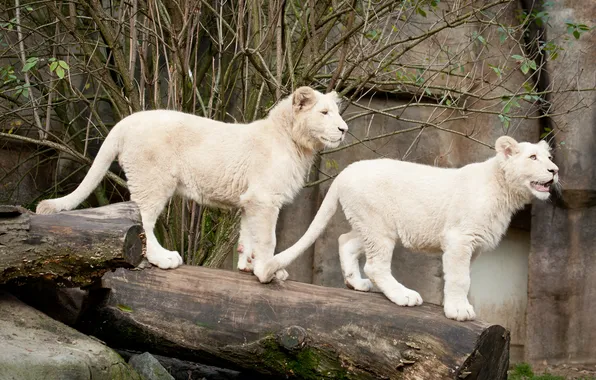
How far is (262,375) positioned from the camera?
20.9ft

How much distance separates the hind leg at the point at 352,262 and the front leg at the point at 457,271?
0.78 meters

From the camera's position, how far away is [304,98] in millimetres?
6473

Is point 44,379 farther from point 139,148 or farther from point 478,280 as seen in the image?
point 478,280

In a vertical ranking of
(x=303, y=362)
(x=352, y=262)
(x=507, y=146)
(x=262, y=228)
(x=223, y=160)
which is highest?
(x=507, y=146)

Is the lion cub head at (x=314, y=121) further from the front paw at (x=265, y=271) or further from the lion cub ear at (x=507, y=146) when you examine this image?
the lion cub ear at (x=507, y=146)

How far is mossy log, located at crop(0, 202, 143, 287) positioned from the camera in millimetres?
4926

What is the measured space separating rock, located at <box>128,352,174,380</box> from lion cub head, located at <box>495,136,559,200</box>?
3085mm

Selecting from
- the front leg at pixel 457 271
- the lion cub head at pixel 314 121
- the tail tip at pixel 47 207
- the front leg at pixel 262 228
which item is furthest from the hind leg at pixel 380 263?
the tail tip at pixel 47 207

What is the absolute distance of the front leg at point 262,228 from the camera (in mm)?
6273

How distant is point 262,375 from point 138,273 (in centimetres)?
132

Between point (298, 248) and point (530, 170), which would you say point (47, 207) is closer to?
point (298, 248)

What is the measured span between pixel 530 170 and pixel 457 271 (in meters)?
1.00

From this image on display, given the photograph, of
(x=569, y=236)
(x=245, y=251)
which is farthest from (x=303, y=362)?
(x=569, y=236)

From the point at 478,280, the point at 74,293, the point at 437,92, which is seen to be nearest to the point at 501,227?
the point at 74,293
